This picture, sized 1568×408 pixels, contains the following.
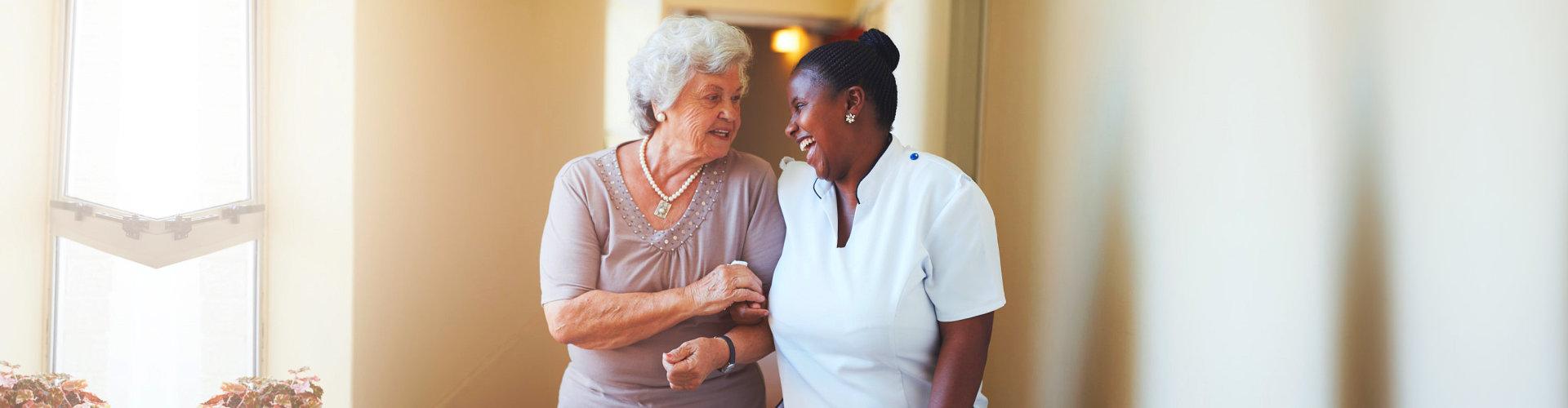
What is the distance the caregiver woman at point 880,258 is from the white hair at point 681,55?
0.69 feet

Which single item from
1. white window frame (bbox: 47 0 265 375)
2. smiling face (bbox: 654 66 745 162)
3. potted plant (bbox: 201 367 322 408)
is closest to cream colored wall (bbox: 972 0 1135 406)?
smiling face (bbox: 654 66 745 162)

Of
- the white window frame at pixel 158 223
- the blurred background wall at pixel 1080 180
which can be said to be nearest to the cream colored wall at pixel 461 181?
the blurred background wall at pixel 1080 180

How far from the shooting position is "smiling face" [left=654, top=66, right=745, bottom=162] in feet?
6.02

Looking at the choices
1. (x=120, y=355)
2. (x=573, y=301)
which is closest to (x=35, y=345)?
(x=120, y=355)

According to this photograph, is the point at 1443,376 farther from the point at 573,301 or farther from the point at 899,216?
the point at 573,301

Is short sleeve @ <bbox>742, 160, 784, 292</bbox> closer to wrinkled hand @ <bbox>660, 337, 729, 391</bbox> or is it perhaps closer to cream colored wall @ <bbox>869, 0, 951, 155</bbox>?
wrinkled hand @ <bbox>660, 337, 729, 391</bbox>

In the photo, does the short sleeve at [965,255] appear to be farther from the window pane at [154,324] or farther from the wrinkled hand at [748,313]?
the window pane at [154,324]

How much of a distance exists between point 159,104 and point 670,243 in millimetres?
1101

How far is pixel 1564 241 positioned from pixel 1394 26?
35cm

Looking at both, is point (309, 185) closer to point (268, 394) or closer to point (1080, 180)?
point (268, 394)

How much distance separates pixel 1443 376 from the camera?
1159 mm

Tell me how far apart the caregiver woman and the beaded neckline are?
0.26 meters

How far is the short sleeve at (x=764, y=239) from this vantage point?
189 centimetres

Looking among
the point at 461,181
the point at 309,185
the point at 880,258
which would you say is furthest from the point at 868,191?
the point at 461,181
